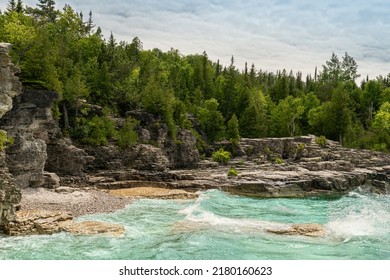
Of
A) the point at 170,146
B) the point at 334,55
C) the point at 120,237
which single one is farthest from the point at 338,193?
the point at 334,55

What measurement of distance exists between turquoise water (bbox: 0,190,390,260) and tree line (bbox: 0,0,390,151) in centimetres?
1907

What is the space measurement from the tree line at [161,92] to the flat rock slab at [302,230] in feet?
90.0

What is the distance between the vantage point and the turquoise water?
21641 mm

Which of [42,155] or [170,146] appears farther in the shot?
[170,146]

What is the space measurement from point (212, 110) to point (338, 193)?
3843 centimetres

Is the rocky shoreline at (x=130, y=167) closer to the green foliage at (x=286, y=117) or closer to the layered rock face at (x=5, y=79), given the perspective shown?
the layered rock face at (x=5, y=79)

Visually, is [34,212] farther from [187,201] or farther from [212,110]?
[212,110]

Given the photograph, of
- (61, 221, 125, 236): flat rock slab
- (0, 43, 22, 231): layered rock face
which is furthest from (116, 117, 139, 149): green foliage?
(61, 221, 125, 236): flat rock slab

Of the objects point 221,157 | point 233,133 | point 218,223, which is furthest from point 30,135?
point 233,133

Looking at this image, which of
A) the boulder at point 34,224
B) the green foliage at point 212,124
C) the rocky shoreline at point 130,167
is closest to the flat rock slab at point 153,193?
the rocky shoreline at point 130,167

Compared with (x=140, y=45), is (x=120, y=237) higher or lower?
lower

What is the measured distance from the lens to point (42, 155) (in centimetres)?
3875

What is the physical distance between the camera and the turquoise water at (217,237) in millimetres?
21641

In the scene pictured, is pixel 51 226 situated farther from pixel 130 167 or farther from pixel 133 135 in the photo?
pixel 133 135
